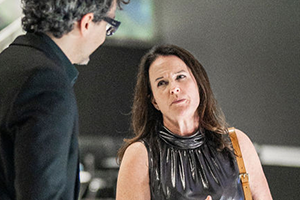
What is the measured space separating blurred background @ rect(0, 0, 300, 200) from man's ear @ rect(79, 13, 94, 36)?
164cm

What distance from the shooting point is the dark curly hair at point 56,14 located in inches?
47.2

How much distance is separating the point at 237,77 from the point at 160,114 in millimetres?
775

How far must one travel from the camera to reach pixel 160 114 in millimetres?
2438

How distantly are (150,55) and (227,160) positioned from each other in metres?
0.79

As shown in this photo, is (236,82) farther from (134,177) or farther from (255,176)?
(134,177)

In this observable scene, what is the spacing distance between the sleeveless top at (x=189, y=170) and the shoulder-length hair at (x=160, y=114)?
0.06 metres

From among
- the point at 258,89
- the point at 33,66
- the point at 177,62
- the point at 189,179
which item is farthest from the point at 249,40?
the point at 33,66

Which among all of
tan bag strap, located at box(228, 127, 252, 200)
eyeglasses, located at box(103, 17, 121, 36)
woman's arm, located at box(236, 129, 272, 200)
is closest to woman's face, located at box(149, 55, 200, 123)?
tan bag strap, located at box(228, 127, 252, 200)

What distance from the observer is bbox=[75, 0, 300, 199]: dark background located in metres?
2.89

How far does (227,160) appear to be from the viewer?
2.25 m

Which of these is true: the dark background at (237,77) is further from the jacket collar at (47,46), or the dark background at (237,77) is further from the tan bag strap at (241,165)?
the jacket collar at (47,46)

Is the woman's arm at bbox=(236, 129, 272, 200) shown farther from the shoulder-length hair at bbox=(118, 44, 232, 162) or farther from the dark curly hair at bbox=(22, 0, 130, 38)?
the dark curly hair at bbox=(22, 0, 130, 38)

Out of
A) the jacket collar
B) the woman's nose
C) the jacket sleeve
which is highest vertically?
the jacket collar

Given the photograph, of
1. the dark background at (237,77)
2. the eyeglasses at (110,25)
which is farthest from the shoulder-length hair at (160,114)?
the eyeglasses at (110,25)
